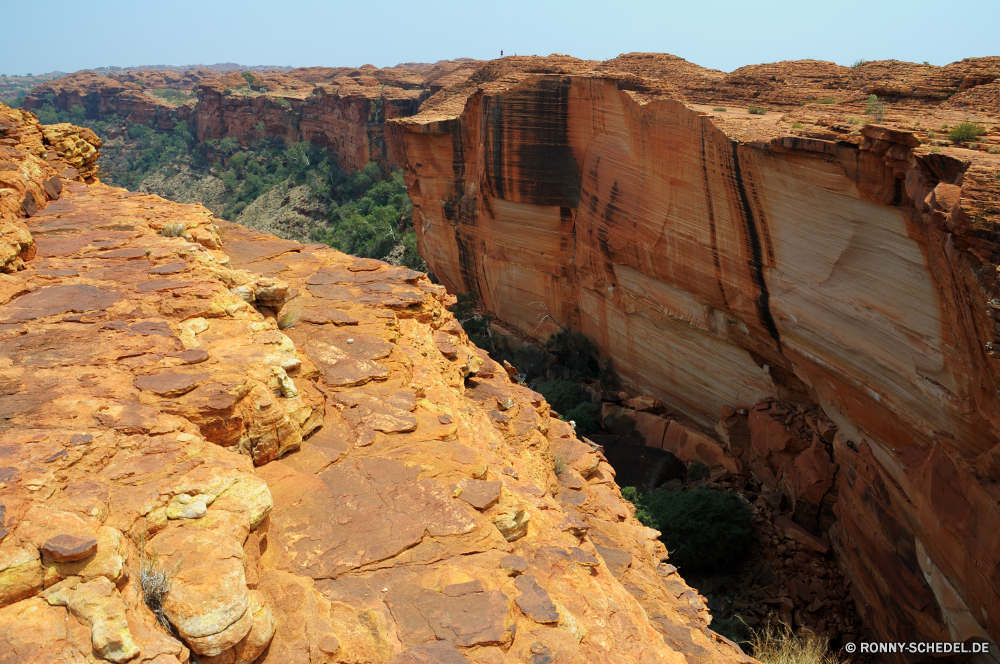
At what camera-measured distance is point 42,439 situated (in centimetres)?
384

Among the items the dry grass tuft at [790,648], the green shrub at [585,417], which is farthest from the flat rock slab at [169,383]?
the green shrub at [585,417]

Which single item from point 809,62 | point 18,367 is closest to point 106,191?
point 18,367

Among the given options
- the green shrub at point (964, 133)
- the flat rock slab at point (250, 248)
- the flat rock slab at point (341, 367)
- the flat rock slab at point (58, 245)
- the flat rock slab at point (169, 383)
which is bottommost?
the flat rock slab at point (341, 367)

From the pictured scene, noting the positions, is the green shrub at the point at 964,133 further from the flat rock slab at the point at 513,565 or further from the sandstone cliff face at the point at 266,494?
the flat rock slab at the point at 513,565

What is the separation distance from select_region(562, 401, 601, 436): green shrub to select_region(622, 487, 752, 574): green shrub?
3859mm

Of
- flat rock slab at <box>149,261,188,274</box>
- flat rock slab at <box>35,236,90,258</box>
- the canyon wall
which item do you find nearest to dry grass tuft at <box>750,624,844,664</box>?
flat rock slab at <box>149,261,188,274</box>

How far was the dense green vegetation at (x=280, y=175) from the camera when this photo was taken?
36.2 m

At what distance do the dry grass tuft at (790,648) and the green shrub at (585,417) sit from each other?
6922mm

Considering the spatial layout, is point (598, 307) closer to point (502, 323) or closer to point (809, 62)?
point (502, 323)

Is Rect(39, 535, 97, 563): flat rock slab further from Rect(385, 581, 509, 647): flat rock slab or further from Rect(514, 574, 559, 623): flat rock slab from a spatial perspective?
Rect(514, 574, 559, 623): flat rock slab

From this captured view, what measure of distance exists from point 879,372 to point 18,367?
11125 millimetres

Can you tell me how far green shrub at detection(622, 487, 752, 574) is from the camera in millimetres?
12383

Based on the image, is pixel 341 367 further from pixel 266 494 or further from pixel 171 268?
pixel 266 494

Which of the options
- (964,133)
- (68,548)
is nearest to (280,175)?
(964,133)
